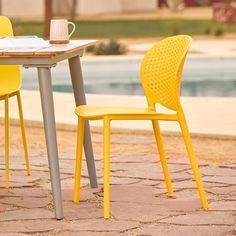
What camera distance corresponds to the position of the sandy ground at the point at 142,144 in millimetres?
6471

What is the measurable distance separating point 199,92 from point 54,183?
8.26 m

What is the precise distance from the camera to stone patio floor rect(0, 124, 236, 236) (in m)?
4.33

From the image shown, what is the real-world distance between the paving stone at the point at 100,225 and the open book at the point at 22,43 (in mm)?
941

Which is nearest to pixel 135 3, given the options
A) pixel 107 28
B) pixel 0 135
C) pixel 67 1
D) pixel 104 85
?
pixel 67 1

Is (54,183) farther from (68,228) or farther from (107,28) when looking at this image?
(107,28)

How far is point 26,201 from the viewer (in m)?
4.94

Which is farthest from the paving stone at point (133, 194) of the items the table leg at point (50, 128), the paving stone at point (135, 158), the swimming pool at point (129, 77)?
the swimming pool at point (129, 77)

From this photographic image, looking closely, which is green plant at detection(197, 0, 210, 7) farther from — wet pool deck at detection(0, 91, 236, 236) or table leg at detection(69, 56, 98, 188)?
table leg at detection(69, 56, 98, 188)

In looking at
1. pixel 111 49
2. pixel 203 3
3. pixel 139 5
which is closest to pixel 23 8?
pixel 139 5

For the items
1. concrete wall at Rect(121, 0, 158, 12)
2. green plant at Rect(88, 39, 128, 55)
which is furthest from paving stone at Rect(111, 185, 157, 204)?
concrete wall at Rect(121, 0, 158, 12)

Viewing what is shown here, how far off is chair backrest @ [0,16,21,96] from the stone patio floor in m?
0.56

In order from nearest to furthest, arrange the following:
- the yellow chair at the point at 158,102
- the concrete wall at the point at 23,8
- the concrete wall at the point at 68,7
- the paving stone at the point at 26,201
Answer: the yellow chair at the point at 158,102 < the paving stone at the point at 26,201 < the concrete wall at the point at 23,8 < the concrete wall at the point at 68,7

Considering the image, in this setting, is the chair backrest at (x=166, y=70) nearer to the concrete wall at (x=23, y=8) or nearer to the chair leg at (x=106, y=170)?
the chair leg at (x=106, y=170)

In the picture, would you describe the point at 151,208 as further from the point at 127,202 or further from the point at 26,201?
the point at 26,201
